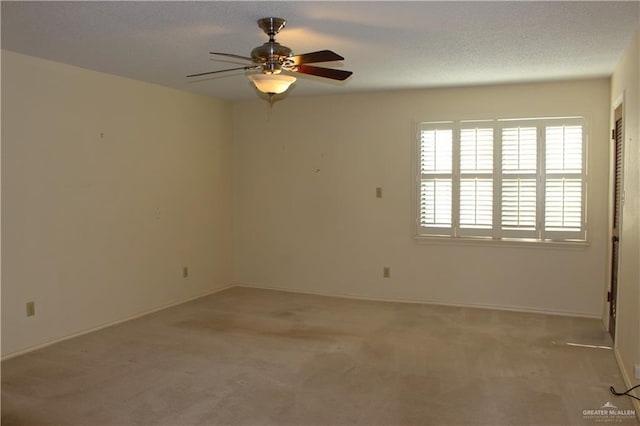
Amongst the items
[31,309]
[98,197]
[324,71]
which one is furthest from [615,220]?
[31,309]

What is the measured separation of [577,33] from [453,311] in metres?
2.96

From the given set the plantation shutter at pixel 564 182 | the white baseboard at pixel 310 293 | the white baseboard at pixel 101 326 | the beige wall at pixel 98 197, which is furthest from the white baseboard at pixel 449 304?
the beige wall at pixel 98 197

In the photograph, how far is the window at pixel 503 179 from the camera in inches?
201

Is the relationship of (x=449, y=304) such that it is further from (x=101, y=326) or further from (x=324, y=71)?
(x=101, y=326)

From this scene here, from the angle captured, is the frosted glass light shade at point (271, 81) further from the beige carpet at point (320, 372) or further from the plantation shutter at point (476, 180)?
the plantation shutter at point (476, 180)

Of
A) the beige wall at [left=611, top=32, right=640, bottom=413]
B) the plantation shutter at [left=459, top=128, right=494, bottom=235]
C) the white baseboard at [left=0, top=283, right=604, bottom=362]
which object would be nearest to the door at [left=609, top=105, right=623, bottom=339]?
the beige wall at [left=611, top=32, right=640, bottom=413]

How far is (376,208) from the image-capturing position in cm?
592

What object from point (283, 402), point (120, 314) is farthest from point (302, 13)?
point (120, 314)

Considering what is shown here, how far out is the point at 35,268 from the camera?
13.7 ft

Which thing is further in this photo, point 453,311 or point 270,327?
point 453,311

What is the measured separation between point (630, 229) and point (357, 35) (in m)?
2.25

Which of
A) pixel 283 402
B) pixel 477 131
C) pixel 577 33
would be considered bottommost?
pixel 283 402

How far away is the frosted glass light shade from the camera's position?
3.37 metres

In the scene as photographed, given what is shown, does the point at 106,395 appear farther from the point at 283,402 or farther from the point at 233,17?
the point at 233,17
